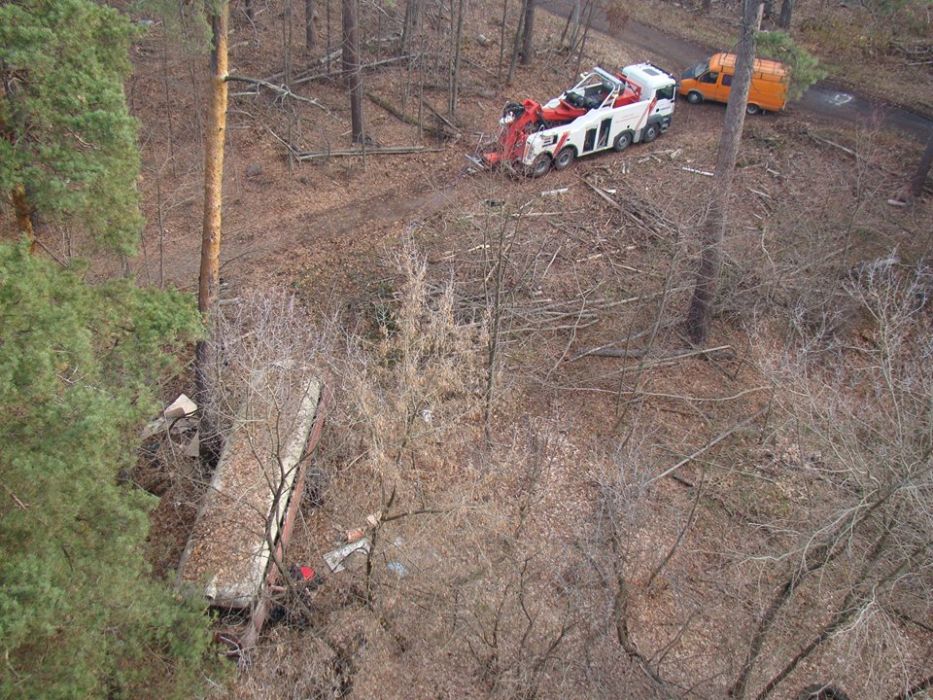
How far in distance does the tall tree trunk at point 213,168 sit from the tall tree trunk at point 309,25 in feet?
50.8

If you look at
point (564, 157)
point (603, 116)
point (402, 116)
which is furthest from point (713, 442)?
point (402, 116)

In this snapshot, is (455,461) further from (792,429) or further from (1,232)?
(1,232)

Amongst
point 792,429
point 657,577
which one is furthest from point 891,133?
point 657,577

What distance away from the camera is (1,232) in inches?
344

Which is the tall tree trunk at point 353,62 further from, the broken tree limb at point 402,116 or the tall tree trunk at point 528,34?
the tall tree trunk at point 528,34

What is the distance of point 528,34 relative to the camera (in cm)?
2541

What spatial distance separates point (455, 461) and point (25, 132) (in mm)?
7970

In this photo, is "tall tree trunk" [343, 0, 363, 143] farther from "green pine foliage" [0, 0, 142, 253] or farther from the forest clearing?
"green pine foliage" [0, 0, 142, 253]

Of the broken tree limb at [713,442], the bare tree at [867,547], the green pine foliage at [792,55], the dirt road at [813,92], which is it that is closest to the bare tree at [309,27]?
the dirt road at [813,92]

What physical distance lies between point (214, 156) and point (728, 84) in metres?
18.7

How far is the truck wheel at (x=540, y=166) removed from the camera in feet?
62.3

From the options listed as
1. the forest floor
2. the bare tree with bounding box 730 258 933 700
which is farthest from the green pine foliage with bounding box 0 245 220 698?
the bare tree with bounding box 730 258 933 700

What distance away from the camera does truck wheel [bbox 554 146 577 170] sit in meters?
19.6

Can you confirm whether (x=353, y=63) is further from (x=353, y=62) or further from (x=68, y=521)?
(x=68, y=521)
